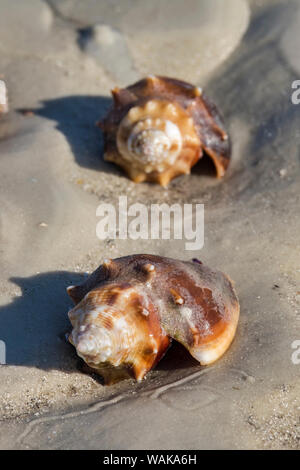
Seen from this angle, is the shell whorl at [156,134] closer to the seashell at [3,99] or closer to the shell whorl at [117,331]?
the seashell at [3,99]

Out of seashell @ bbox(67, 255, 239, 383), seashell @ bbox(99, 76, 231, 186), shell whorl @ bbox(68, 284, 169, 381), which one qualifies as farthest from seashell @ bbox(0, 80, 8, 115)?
shell whorl @ bbox(68, 284, 169, 381)

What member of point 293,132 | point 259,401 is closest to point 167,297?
point 259,401

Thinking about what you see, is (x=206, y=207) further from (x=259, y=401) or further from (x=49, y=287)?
(x=259, y=401)

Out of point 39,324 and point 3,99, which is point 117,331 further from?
point 3,99

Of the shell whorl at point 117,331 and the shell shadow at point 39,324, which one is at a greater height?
the shell whorl at point 117,331

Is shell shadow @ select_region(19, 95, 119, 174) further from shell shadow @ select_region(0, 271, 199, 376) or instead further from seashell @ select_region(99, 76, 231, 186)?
shell shadow @ select_region(0, 271, 199, 376)

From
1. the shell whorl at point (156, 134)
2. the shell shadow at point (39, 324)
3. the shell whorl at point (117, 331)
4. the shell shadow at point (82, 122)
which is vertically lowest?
the shell shadow at point (39, 324)

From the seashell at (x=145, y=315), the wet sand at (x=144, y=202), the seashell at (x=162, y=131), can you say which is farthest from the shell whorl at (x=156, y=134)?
the seashell at (x=145, y=315)
